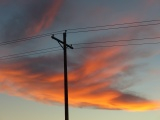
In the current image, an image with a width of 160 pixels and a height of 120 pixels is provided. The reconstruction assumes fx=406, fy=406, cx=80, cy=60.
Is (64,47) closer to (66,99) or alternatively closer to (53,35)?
(53,35)

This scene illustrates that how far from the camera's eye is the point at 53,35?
33.4 meters

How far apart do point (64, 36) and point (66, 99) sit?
5.66 m

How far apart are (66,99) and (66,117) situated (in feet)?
4.62

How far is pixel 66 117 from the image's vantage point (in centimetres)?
3055

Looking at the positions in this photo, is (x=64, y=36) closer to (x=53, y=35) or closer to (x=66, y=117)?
(x=53, y=35)

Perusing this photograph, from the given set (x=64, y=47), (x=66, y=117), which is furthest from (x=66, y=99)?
(x=64, y=47)

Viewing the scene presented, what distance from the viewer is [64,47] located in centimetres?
3322

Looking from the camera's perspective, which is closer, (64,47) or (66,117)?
(66,117)

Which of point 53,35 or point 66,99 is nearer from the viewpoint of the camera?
point 66,99

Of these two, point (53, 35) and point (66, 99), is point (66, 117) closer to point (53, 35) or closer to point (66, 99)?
point (66, 99)

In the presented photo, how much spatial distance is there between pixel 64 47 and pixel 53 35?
4.49 ft

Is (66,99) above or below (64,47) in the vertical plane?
below

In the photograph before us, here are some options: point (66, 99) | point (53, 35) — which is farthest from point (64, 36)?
point (66, 99)

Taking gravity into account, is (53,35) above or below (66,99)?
above
